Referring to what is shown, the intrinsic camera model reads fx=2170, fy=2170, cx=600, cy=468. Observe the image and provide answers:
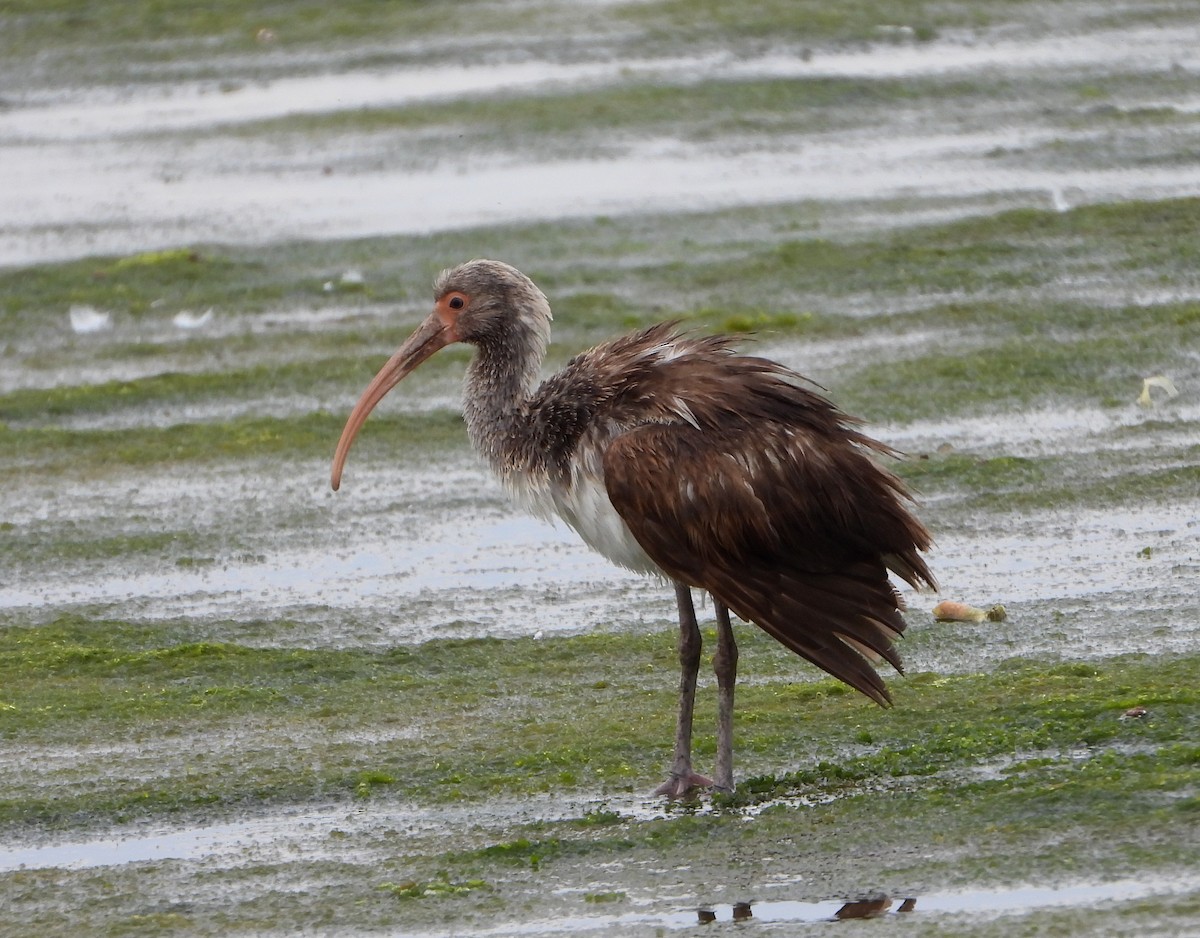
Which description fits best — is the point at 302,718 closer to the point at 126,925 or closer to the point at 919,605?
the point at 126,925

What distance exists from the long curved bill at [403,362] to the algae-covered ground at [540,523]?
3.03ft

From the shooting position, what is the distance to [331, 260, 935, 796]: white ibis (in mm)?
7465

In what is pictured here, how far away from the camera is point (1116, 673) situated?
8.27 metres

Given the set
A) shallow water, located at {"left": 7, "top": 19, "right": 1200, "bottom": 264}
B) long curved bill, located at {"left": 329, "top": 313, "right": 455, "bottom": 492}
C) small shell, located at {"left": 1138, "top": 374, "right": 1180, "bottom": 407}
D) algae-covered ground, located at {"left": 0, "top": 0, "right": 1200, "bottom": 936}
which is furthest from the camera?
shallow water, located at {"left": 7, "top": 19, "right": 1200, "bottom": 264}

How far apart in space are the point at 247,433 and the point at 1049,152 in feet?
25.4

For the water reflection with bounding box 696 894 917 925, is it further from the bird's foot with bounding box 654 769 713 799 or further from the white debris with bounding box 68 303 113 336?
the white debris with bounding box 68 303 113 336

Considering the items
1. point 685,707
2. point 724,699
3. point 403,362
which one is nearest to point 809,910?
point 724,699

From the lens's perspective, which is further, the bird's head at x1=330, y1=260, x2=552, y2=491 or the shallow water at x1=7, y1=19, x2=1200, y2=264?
the shallow water at x1=7, y1=19, x2=1200, y2=264

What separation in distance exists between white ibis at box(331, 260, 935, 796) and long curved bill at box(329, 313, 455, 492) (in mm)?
982

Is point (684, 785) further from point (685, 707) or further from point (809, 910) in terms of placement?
point (809, 910)

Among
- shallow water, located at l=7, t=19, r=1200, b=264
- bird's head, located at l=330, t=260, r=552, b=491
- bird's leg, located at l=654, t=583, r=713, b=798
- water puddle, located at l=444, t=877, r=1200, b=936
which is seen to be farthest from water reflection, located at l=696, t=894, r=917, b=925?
shallow water, located at l=7, t=19, r=1200, b=264

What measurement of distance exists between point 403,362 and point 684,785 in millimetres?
2585

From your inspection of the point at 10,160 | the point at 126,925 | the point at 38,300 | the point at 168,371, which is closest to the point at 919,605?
the point at 126,925

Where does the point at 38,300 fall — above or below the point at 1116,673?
above
